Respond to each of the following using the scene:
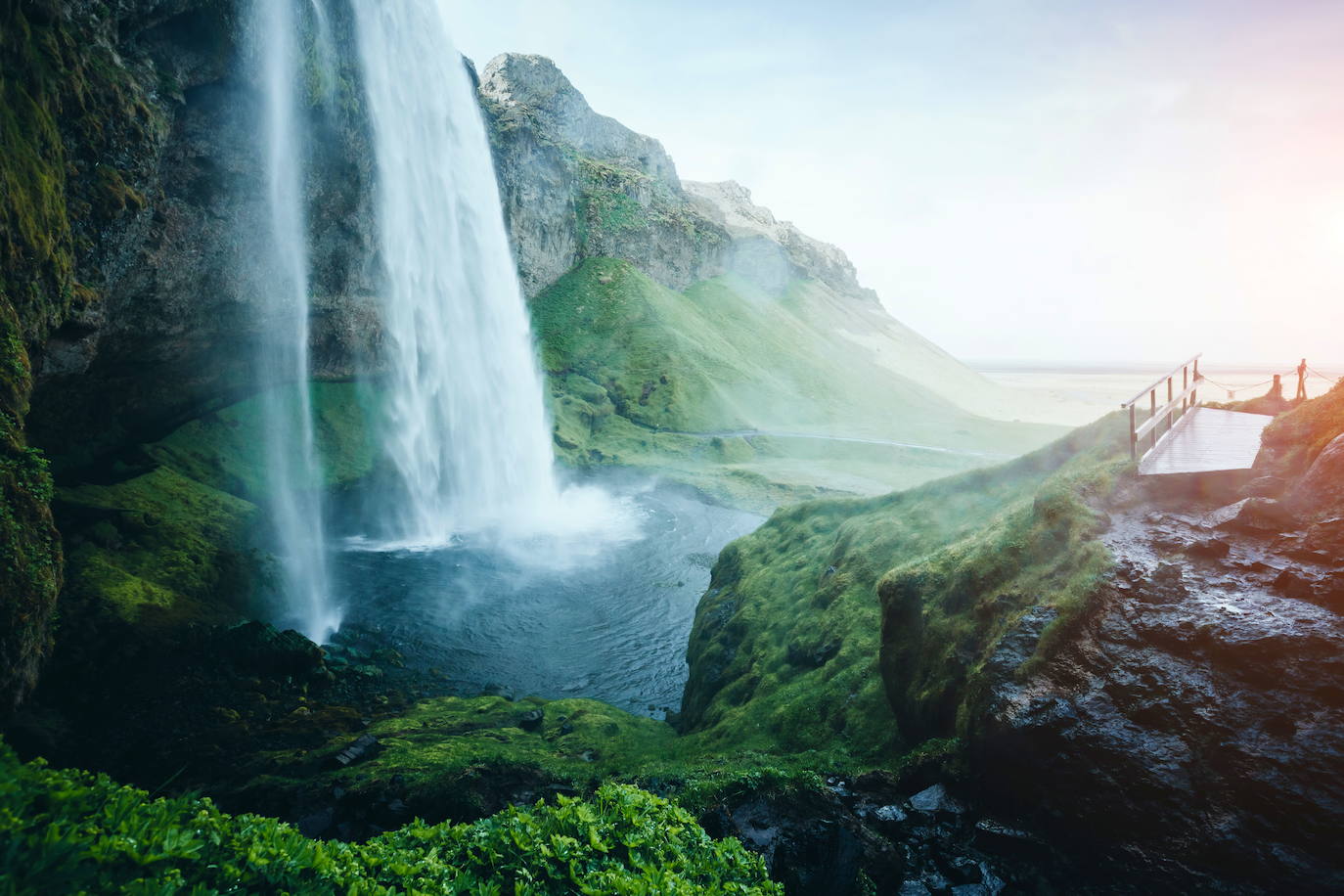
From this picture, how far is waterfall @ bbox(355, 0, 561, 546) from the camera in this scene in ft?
127

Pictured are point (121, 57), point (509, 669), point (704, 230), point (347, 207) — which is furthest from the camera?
point (704, 230)

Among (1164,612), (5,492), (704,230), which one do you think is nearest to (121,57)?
(5,492)

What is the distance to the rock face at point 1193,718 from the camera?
627 centimetres

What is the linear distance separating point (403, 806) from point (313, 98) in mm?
33346

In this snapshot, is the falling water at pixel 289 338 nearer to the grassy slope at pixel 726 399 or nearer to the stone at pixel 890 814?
the stone at pixel 890 814

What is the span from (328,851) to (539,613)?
2292 cm

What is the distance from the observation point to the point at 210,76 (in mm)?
24359

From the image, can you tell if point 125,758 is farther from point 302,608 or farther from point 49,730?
point 302,608

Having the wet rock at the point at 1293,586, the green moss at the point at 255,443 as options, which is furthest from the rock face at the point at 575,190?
the wet rock at the point at 1293,586

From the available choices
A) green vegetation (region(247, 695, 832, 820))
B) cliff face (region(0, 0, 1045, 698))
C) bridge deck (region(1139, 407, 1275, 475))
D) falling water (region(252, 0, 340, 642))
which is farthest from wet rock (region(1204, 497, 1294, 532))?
falling water (region(252, 0, 340, 642))

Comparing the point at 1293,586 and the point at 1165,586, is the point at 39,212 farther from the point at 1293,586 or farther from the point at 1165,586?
the point at 1293,586

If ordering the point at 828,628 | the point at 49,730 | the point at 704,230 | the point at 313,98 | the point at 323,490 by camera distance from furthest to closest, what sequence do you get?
the point at 704,230
the point at 323,490
the point at 313,98
the point at 828,628
the point at 49,730

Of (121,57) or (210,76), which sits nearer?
(121,57)

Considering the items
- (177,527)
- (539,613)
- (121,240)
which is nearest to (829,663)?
(539,613)
